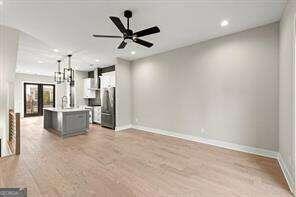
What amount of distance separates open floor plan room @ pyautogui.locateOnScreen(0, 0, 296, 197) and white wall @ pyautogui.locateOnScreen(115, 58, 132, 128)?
126mm

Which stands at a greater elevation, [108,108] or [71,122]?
[108,108]

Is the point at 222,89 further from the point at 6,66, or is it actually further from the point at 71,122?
the point at 6,66

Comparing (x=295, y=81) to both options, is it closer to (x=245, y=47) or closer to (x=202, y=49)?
(x=245, y=47)

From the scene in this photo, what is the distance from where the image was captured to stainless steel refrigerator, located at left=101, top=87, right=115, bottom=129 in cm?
605

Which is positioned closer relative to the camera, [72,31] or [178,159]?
[178,159]

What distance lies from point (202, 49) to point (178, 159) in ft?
9.92

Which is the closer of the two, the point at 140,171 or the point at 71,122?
the point at 140,171

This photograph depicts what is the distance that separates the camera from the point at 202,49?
14.4 ft

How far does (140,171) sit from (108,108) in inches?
152

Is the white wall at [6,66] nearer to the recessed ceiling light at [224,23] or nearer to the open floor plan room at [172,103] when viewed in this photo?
the open floor plan room at [172,103]

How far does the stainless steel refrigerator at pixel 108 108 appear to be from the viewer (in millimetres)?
6053

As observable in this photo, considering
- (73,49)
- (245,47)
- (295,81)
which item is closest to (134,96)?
(73,49)

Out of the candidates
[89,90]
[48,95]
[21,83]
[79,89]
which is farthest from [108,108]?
[21,83]

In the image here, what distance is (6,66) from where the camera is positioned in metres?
3.79
